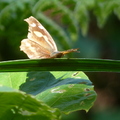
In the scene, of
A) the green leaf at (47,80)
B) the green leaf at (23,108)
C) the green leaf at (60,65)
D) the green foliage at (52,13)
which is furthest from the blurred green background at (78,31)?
the green leaf at (23,108)

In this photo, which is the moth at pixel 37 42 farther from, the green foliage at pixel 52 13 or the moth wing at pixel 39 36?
the green foliage at pixel 52 13

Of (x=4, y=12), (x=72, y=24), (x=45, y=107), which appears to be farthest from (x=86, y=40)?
(x=45, y=107)

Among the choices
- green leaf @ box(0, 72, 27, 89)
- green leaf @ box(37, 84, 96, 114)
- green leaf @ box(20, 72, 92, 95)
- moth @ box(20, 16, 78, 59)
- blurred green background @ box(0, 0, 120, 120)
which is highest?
moth @ box(20, 16, 78, 59)

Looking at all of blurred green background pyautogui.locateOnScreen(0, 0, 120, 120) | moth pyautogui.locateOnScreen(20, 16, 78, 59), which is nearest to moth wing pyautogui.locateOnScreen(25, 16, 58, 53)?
moth pyautogui.locateOnScreen(20, 16, 78, 59)

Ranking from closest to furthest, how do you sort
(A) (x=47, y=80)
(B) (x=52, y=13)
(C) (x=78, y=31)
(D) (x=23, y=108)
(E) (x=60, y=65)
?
(D) (x=23, y=108) → (E) (x=60, y=65) → (A) (x=47, y=80) → (B) (x=52, y=13) → (C) (x=78, y=31)

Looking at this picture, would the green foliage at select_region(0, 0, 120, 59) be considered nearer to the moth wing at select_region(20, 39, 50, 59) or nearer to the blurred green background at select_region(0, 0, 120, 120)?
the blurred green background at select_region(0, 0, 120, 120)

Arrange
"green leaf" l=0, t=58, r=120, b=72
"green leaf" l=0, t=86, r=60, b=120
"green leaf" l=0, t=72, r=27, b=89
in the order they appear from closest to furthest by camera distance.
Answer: "green leaf" l=0, t=86, r=60, b=120 → "green leaf" l=0, t=58, r=120, b=72 → "green leaf" l=0, t=72, r=27, b=89

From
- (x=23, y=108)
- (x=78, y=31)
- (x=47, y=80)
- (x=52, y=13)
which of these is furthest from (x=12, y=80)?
(x=78, y=31)

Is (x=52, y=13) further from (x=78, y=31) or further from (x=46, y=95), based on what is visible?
(x=46, y=95)
